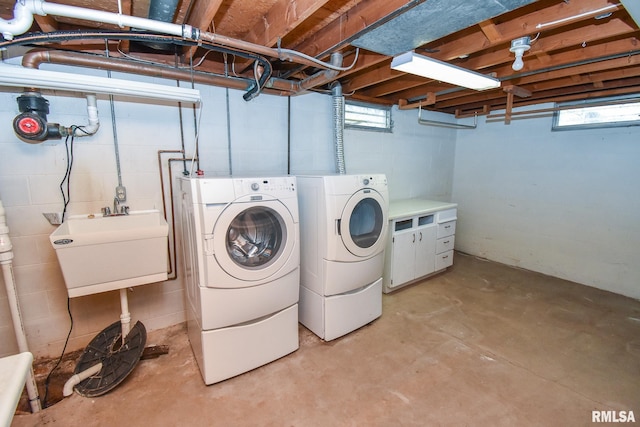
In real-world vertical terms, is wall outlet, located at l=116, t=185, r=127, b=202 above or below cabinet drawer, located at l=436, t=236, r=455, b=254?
above

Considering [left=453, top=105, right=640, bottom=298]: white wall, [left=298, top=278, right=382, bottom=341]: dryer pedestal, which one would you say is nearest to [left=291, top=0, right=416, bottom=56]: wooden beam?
[left=298, top=278, right=382, bottom=341]: dryer pedestal

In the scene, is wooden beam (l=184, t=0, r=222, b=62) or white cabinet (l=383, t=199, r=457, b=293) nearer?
wooden beam (l=184, t=0, r=222, b=62)

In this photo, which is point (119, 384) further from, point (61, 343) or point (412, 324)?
point (412, 324)

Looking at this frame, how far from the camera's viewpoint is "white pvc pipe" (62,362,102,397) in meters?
1.80

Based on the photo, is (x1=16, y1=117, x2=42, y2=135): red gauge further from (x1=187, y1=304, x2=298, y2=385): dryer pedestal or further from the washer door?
(x1=187, y1=304, x2=298, y2=385): dryer pedestal

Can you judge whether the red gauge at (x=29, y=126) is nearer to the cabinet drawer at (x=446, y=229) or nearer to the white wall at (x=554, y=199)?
the cabinet drawer at (x=446, y=229)

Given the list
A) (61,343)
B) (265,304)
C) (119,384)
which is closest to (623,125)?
(265,304)

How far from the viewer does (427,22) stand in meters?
1.53

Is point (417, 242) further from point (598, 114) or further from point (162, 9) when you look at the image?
point (162, 9)

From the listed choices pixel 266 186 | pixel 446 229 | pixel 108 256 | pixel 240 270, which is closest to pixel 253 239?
pixel 240 270

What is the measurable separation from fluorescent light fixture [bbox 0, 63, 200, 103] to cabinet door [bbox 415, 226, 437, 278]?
2.59 m

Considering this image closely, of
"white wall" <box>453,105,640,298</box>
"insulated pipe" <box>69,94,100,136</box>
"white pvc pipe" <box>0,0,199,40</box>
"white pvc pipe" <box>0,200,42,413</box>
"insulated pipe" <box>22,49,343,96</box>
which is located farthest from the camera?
"white wall" <box>453,105,640,298</box>

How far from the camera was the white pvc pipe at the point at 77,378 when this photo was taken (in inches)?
71.0

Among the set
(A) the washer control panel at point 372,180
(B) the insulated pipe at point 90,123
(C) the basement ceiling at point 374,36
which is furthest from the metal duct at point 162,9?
(A) the washer control panel at point 372,180
